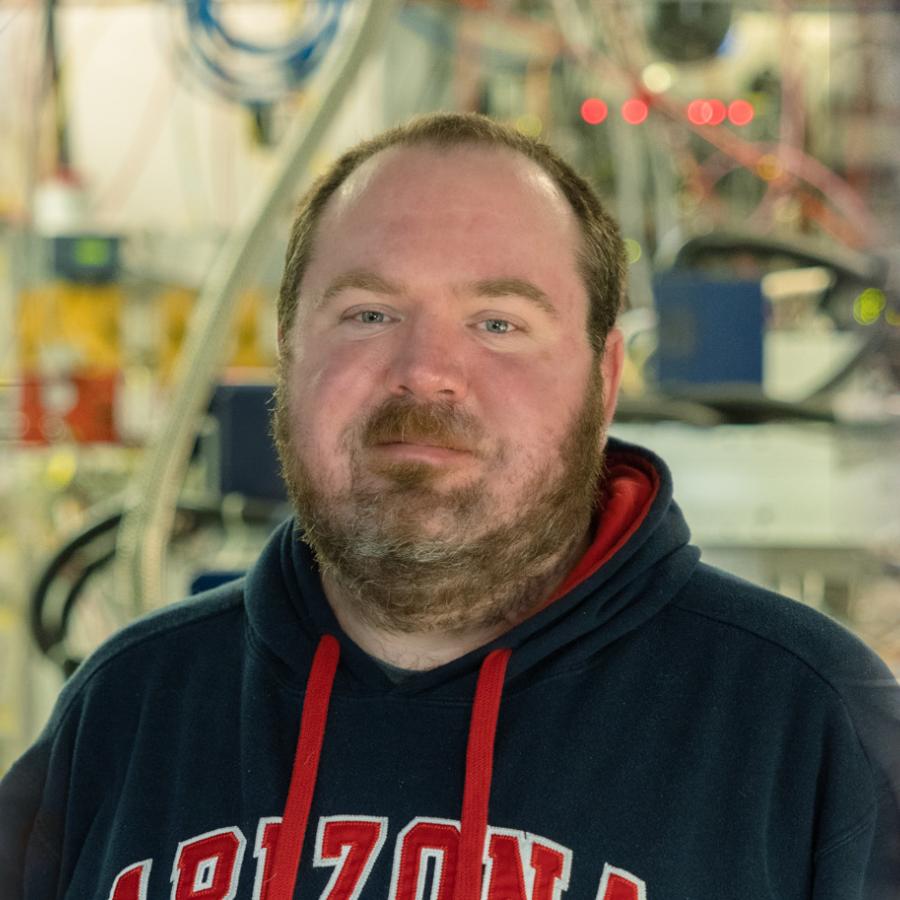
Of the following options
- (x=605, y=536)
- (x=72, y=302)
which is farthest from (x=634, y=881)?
(x=72, y=302)

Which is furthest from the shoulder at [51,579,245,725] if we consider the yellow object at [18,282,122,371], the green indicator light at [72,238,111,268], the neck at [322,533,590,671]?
the green indicator light at [72,238,111,268]

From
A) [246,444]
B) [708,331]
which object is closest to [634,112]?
[708,331]

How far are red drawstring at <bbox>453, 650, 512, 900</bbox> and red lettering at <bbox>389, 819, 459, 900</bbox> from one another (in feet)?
0.04

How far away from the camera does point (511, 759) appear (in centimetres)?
93

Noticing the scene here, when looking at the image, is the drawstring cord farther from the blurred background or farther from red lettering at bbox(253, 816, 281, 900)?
the blurred background

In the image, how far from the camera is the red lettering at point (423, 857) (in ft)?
2.94

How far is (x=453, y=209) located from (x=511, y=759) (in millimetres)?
409

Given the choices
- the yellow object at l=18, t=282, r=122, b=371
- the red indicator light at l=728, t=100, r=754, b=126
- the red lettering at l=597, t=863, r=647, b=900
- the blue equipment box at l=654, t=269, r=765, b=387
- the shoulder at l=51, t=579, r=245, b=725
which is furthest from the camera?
the red indicator light at l=728, t=100, r=754, b=126

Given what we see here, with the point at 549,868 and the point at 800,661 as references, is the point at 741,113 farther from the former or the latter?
the point at 549,868

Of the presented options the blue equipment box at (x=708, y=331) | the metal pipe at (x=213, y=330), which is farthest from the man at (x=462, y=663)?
the blue equipment box at (x=708, y=331)

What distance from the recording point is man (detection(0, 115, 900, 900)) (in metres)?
0.89

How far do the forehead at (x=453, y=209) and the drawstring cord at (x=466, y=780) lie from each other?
31 cm

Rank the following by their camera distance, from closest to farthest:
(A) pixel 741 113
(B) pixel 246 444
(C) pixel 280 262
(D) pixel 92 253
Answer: (B) pixel 246 444, (D) pixel 92 253, (C) pixel 280 262, (A) pixel 741 113

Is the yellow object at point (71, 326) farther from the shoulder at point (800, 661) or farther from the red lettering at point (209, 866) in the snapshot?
the shoulder at point (800, 661)
